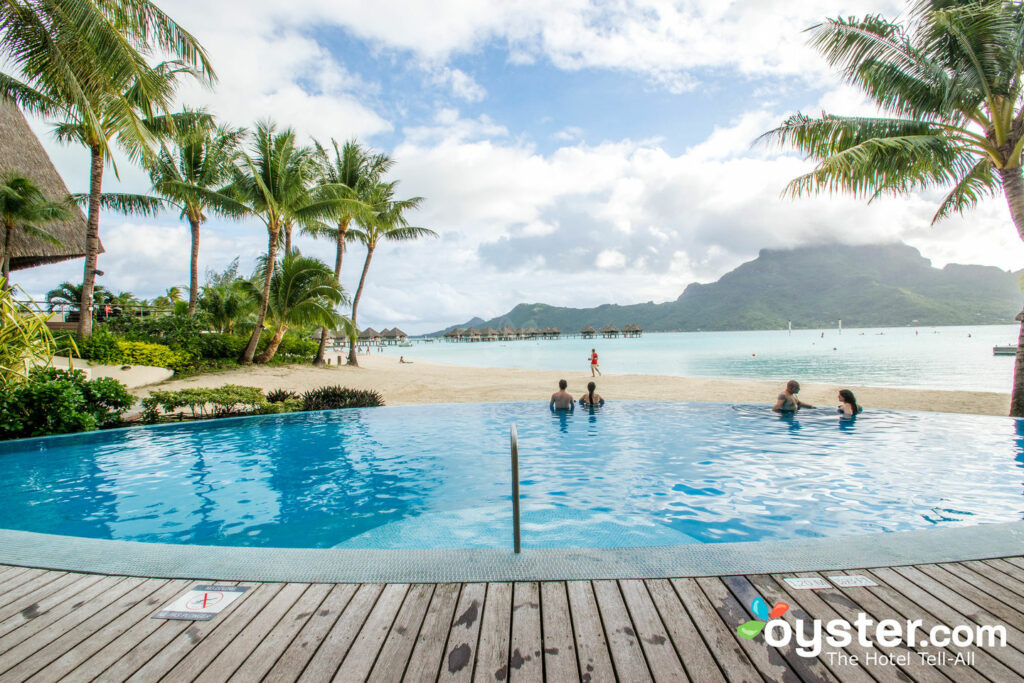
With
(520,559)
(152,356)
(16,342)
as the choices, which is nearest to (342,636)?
(520,559)

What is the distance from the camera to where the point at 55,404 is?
844 cm

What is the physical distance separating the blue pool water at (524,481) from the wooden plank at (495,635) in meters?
2.47

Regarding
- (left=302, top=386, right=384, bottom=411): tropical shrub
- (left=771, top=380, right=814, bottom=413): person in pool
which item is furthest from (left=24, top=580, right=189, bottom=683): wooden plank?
(left=771, top=380, right=814, bottom=413): person in pool

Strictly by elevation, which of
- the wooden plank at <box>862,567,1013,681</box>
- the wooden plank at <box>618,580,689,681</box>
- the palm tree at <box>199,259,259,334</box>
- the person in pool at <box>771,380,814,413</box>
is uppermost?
the palm tree at <box>199,259,259,334</box>

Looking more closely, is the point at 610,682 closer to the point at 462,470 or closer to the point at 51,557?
the point at 51,557

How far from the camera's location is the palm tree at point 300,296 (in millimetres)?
19172

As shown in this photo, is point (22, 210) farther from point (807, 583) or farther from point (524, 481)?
point (807, 583)

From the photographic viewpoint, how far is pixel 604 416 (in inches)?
447

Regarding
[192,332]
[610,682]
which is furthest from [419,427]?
[192,332]

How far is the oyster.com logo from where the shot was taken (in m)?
2.10

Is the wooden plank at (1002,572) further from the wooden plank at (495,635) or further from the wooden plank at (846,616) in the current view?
the wooden plank at (495,635)

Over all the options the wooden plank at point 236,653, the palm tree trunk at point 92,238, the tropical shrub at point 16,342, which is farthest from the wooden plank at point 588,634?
the palm tree trunk at point 92,238

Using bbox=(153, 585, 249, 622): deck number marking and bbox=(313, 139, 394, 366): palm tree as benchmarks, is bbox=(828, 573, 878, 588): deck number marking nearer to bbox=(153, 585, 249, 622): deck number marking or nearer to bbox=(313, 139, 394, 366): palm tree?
bbox=(153, 585, 249, 622): deck number marking

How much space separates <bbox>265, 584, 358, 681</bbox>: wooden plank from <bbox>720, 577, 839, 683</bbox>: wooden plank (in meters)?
1.92
